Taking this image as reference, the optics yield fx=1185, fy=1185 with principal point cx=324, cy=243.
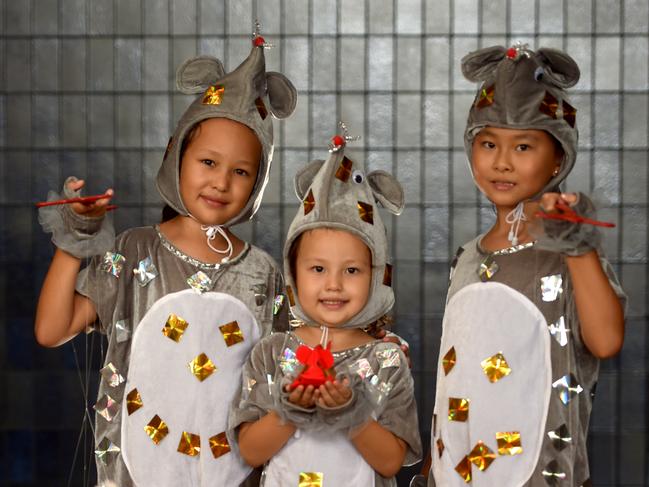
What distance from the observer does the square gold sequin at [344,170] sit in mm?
2322

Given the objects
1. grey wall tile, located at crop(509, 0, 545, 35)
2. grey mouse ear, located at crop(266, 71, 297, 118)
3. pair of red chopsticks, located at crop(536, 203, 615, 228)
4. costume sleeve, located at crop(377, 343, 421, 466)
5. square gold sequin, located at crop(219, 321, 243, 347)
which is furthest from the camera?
grey wall tile, located at crop(509, 0, 545, 35)

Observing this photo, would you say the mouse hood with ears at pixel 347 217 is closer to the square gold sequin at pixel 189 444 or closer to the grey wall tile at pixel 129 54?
the square gold sequin at pixel 189 444

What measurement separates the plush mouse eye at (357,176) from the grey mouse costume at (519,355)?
272 mm

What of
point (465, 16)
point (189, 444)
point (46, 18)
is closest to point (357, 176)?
point (189, 444)

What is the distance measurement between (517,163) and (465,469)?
0.62 meters

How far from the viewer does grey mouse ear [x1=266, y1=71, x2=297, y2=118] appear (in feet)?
8.51

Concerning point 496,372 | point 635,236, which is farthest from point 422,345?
point 496,372

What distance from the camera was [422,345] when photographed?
431cm

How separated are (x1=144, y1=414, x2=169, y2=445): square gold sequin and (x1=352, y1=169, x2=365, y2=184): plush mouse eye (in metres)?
0.63

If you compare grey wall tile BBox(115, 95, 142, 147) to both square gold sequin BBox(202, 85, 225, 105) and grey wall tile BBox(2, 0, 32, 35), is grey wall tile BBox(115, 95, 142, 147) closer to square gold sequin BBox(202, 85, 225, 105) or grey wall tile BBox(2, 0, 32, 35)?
grey wall tile BBox(2, 0, 32, 35)

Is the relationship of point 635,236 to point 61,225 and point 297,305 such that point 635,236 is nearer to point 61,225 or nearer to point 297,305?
point 297,305

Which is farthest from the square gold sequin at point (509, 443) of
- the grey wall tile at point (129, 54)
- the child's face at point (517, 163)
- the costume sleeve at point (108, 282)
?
the grey wall tile at point (129, 54)

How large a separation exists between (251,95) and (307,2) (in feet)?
6.05

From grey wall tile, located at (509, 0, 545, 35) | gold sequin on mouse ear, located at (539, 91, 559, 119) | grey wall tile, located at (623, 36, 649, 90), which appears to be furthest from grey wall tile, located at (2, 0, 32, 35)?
gold sequin on mouse ear, located at (539, 91, 559, 119)
